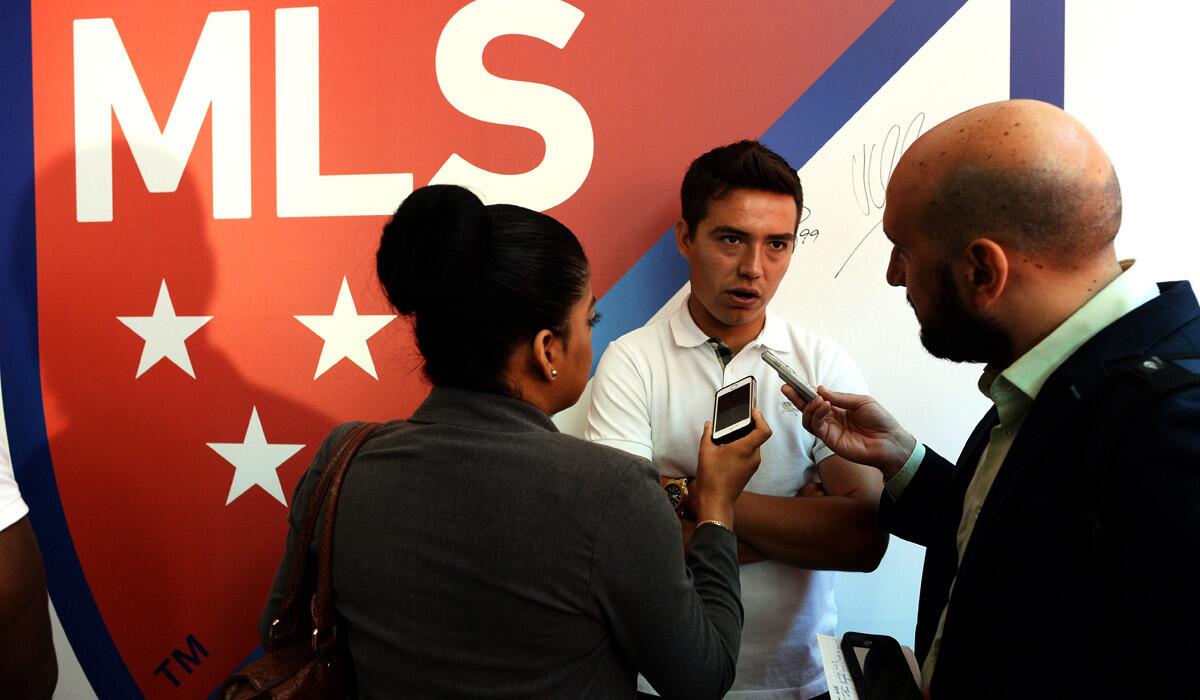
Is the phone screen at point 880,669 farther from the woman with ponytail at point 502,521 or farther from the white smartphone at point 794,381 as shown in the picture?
the white smartphone at point 794,381

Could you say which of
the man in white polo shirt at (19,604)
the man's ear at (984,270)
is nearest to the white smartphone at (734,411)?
the man's ear at (984,270)

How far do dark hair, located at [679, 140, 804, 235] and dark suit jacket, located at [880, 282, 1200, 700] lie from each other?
0.77 m

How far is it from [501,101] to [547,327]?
1.12 metres

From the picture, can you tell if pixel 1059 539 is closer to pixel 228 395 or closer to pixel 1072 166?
pixel 1072 166

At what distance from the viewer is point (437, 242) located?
1.01 metres

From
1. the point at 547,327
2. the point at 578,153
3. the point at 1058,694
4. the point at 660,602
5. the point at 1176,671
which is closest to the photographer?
the point at 1176,671

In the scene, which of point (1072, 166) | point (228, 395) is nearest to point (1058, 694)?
point (1072, 166)

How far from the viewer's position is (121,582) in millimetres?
2229

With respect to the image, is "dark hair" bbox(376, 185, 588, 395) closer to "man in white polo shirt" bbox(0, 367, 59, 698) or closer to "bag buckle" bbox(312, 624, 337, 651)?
"bag buckle" bbox(312, 624, 337, 651)

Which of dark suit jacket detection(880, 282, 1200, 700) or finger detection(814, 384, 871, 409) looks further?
finger detection(814, 384, 871, 409)

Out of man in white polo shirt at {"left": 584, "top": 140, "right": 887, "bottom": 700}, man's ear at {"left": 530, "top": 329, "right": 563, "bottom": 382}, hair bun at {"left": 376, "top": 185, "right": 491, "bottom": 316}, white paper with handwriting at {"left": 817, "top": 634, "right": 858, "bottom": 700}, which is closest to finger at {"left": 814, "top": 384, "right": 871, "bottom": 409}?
man in white polo shirt at {"left": 584, "top": 140, "right": 887, "bottom": 700}

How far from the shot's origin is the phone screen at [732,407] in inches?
55.0

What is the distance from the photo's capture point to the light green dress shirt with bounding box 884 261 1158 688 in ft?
3.15
